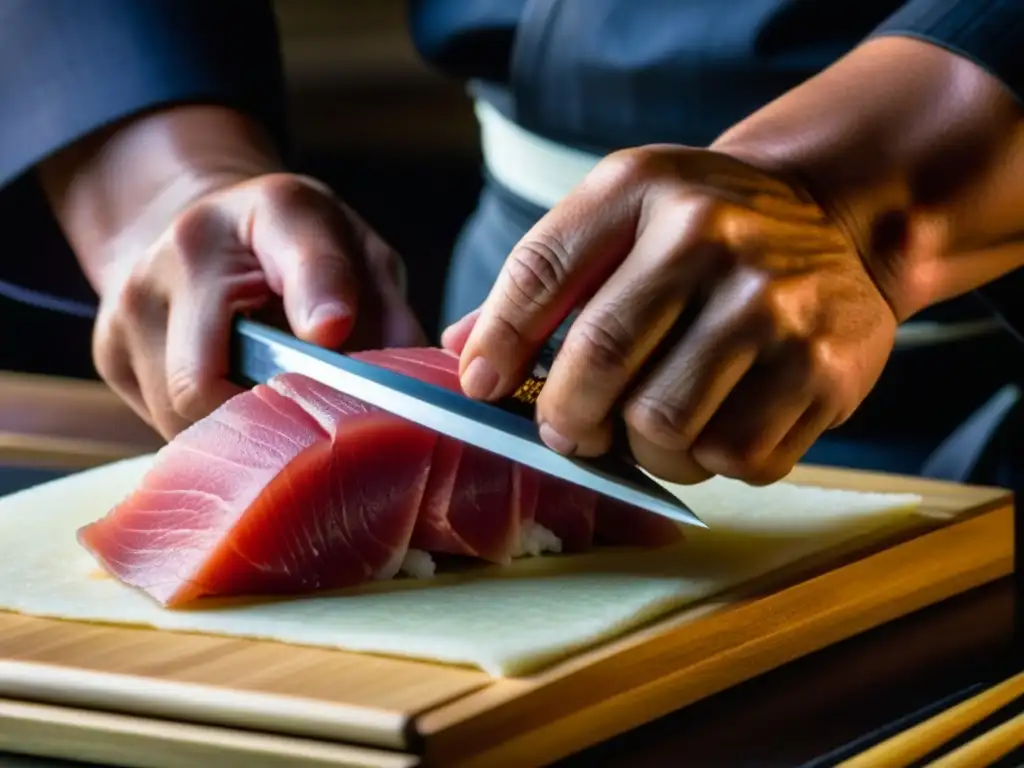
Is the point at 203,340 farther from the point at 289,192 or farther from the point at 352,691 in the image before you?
the point at 352,691

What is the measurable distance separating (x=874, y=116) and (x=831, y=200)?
8cm

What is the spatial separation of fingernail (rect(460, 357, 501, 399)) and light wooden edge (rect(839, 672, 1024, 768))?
Answer: 1.09ft

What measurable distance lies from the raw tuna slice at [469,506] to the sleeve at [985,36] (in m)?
0.44

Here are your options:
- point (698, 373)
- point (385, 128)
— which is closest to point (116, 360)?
point (698, 373)

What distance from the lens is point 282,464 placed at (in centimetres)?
111

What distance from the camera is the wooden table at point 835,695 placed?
0.94 m

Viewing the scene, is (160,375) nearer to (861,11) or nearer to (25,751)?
(25,751)

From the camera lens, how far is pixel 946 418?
5.17 feet

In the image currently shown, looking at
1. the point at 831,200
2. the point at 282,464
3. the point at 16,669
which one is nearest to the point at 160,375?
the point at 282,464

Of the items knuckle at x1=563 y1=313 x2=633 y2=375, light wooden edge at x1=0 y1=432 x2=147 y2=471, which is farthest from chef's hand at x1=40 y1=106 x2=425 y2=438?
knuckle at x1=563 y1=313 x2=633 y2=375

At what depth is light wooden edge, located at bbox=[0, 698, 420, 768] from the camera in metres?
0.87

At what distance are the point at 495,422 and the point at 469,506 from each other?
7 centimetres

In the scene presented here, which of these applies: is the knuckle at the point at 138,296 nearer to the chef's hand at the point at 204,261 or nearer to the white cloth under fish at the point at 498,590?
the chef's hand at the point at 204,261

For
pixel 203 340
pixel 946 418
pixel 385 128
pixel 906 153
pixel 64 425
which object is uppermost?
pixel 906 153
